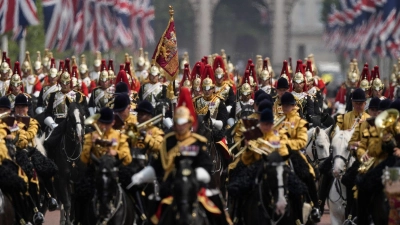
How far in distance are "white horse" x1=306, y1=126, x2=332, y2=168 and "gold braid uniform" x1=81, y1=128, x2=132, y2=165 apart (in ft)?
20.6

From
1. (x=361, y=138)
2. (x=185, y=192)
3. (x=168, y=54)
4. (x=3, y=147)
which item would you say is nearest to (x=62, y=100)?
(x=168, y=54)

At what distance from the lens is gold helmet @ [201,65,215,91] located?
90.9 ft

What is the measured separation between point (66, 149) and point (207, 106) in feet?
9.99

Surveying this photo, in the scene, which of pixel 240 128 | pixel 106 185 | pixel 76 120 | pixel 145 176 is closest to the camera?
pixel 145 176

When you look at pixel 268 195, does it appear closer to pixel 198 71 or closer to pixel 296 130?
pixel 296 130

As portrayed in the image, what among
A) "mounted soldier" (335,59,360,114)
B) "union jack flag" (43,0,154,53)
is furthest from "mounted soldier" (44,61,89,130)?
"union jack flag" (43,0,154,53)

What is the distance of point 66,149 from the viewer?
25.4 m

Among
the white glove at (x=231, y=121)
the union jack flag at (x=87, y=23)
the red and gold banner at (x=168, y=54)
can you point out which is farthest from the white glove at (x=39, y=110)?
the union jack flag at (x=87, y=23)

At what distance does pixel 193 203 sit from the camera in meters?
16.5

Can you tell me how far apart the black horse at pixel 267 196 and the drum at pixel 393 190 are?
44.5 inches

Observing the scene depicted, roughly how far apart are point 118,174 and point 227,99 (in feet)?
35.2

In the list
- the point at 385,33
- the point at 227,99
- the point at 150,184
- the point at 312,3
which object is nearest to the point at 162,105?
the point at 227,99

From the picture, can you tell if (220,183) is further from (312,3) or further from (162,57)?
(312,3)

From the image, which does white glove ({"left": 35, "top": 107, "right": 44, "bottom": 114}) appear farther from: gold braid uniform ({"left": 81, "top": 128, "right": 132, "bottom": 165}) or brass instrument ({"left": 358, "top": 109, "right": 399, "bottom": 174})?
brass instrument ({"left": 358, "top": 109, "right": 399, "bottom": 174})
